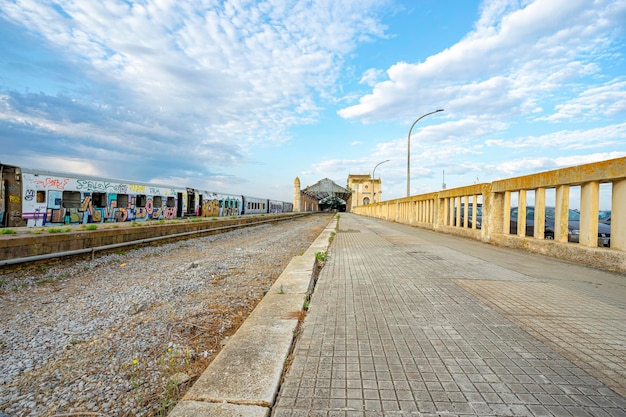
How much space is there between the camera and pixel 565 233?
7.72m

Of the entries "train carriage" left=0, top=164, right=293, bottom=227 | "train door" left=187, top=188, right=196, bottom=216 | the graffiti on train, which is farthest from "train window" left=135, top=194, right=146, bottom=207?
"train door" left=187, top=188, right=196, bottom=216

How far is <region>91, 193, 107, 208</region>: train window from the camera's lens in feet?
52.9

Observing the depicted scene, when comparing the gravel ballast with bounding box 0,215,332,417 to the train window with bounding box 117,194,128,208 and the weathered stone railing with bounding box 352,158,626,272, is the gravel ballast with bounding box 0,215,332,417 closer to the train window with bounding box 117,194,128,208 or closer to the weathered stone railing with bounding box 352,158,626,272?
the weathered stone railing with bounding box 352,158,626,272

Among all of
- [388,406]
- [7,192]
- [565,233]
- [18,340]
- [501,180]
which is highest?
[501,180]

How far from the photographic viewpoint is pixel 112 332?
370 centimetres

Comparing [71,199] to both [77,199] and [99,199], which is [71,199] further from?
[99,199]

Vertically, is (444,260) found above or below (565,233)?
below

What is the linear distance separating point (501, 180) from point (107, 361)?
38.1 feet

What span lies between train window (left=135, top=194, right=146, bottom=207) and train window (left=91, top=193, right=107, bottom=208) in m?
2.39

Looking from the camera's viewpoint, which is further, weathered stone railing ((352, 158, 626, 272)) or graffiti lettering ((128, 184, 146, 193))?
graffiti lettering ((128, 184, 146, 193))

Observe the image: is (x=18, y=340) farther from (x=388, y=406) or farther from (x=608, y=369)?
(x=608, y=369)

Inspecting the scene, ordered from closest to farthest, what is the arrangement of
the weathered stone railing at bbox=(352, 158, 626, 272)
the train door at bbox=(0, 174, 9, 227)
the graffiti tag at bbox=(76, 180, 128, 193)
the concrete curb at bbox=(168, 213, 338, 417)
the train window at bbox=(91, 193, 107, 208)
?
the concrete curb at bbox=(168, 213, 338, 417), the weathered stone railing at bbox=(352, 158, 626, 272), the train door at bbox=(0, 174, 9, 227), the graffiti tag at bbox=(76, 180, 128, 193), the train window at bbox=(91, 193, 107, 208)

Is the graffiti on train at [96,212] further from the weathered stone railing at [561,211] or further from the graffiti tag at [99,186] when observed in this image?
the weathered stone railing at [561,211]

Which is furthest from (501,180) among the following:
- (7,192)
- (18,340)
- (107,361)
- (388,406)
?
(7,192)
